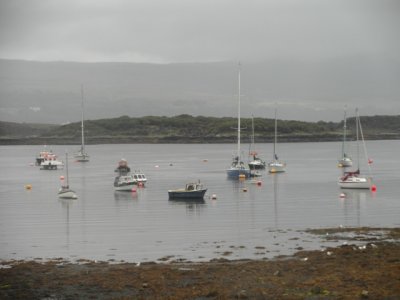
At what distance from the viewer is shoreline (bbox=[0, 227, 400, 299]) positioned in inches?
762

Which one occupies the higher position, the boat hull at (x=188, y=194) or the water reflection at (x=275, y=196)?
the boat hull at (x=188, y=194)

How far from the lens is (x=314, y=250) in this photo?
27.2 m

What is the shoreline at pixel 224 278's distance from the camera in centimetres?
1936

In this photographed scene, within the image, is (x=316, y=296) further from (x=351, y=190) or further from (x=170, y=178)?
(x=170, y=178)

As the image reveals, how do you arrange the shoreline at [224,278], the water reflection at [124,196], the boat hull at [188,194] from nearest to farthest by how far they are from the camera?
the shoreline at [224,278] < the boat hull at [188,194] < the water reflection at [124,196]

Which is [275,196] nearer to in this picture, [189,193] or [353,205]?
[189,193]

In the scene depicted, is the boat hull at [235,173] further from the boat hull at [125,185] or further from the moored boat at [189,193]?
the moored boat at [189,193]

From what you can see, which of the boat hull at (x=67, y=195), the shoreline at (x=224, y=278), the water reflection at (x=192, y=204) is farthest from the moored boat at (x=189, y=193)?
the shoreline at (x=224, y=278)

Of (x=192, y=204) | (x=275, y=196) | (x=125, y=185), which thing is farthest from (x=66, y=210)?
(x=275, y=196)

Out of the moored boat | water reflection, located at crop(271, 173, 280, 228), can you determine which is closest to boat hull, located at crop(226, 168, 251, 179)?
water reflection, located at crop(271, 173, 280, 228)

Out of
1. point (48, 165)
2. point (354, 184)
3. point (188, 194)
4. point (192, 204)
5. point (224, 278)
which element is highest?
point (224, 278)

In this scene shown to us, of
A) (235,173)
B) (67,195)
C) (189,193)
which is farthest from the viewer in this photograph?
(235,173)

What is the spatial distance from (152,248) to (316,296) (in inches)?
487

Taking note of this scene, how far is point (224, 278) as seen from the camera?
21406 mm
